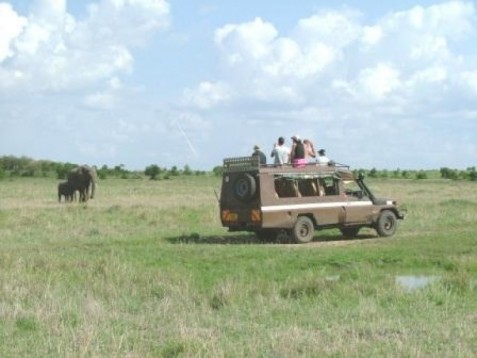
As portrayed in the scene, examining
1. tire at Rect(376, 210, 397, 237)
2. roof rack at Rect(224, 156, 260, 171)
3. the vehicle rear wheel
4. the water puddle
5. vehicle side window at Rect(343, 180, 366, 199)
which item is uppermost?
roof rack at Rect(224, 156, 260, 171)

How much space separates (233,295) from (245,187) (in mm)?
9169

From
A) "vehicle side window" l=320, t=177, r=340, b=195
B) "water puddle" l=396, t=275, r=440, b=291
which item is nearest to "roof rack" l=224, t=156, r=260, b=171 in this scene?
"vehicle side window" l=320, t=177, r=340, b=195

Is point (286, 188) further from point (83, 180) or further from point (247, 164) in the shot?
point (83, 180)

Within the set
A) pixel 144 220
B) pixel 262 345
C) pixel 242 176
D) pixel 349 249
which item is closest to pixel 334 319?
pixel 262 345

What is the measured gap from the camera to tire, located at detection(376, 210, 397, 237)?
23562 mm

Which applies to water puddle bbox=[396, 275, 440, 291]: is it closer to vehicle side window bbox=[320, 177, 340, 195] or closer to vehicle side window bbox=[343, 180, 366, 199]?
vehicle side window bbox=[320, 177, 340, 195]

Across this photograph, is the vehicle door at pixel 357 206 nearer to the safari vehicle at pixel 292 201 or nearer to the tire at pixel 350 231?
the safari vehicle at pixel 292 201

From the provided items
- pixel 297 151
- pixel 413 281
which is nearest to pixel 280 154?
pixel 297 151

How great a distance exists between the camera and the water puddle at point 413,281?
13727 mm

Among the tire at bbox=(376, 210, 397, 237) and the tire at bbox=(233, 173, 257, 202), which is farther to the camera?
the tire at bbox=(376, 210, 397, 237)

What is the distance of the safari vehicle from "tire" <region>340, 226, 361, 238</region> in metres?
0.54

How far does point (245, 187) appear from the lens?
2153 centimetres

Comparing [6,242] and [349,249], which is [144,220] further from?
[349,249]

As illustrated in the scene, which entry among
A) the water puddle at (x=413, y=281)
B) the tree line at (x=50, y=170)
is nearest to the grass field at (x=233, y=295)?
the water puddle at (x=413, y=281)
